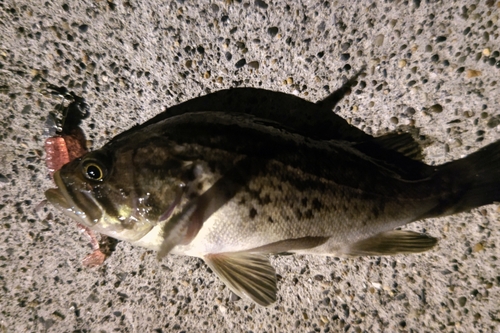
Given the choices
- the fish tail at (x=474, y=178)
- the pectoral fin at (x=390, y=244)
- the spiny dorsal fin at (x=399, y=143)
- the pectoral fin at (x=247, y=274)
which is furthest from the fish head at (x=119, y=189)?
the fish tail at (x=474, y=178)

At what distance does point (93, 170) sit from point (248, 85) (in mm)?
970

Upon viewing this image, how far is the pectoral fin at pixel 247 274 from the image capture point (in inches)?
60.4

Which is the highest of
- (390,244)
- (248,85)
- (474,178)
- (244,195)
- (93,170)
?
(474,178)

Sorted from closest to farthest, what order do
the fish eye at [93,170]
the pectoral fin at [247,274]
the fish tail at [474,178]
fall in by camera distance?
the fish eye at [93,170], the pectoral fin at [247,274], the fish tail at [474,178]

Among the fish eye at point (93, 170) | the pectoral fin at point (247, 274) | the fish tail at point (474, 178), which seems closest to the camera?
the fish eye at point (93, 170)

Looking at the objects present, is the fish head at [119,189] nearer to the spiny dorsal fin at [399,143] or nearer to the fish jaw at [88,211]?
the fish jaw at [88,211]

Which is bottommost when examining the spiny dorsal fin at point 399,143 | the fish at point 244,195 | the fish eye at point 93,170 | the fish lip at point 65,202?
the fish lip at point 65,202

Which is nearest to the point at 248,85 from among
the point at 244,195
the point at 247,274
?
the point at 244,195

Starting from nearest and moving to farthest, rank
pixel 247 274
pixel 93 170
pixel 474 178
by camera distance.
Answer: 1. pixel 93 170
2. pixel 247 274
3. pixel 474 178

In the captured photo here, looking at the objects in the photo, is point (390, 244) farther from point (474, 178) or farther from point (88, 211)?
point (88, 211)

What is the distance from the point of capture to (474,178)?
1686 mm

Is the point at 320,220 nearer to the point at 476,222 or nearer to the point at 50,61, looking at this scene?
the point at 476,222

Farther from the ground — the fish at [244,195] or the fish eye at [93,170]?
the fish at [244,195]

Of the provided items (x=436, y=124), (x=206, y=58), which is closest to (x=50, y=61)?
(x=206, y=58)
